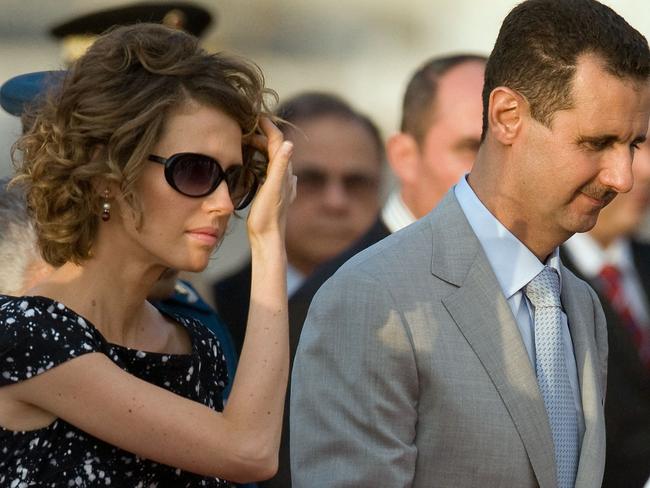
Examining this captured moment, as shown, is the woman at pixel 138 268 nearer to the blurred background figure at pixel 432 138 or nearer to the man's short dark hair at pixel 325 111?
the blurred background figure at pixel 432 138

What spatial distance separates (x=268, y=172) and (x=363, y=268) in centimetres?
26

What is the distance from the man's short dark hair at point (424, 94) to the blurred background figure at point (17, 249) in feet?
6.69

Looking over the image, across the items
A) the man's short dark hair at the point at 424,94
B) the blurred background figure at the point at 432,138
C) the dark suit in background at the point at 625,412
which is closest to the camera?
the dark suit in background at the point at 625,412

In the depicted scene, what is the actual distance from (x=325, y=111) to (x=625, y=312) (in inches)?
57.1

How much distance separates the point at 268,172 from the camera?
9.56 feet

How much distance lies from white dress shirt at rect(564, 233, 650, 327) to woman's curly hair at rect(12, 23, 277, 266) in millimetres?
3216

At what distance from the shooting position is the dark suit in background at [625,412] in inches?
189

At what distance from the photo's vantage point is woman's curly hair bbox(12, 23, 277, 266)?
2770 mm

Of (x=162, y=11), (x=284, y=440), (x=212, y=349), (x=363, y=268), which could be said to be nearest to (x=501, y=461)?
(x=363, y=268)

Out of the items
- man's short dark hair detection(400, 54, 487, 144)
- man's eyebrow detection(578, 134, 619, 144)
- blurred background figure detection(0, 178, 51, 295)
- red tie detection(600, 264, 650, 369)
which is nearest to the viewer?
man's eyebrow detection(578, 134, 619, 144)

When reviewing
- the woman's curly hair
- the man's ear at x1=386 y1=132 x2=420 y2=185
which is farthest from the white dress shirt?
the woman's curly hair

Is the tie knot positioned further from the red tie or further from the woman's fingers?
the red tie

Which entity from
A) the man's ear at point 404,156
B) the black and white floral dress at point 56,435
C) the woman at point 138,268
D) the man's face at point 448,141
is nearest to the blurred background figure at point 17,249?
the woman at point 138,268

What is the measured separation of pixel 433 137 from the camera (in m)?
5.23
